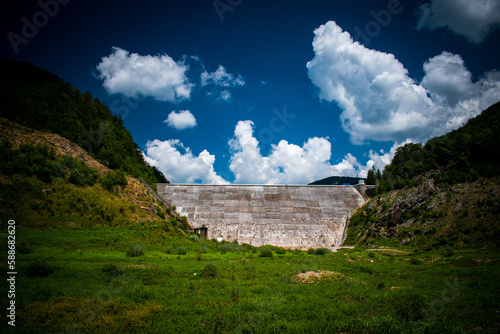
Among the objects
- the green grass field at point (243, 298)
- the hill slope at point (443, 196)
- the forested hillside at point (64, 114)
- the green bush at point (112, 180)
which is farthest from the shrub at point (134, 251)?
the hill slope at point (443, 196)

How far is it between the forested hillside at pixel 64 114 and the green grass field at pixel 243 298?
24.8 metres

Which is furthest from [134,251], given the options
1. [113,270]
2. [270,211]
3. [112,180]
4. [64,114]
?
[64,114]

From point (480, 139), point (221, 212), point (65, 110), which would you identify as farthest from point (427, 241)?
point (65, 110)

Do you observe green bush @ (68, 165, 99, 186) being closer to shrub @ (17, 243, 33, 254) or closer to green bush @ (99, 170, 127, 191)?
green bush @ (99, 170, 127, 191)

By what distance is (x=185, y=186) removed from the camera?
5138 cm

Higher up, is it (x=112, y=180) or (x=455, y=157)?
(x=455, y=157)

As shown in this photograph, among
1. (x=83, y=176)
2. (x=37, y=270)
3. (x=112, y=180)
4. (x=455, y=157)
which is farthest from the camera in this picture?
(x=112, y=180)

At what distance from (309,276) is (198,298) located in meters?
6.53

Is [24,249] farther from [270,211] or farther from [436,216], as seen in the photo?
[436,216]

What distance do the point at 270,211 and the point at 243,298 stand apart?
35593mm

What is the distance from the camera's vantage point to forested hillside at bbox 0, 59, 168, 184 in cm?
3503

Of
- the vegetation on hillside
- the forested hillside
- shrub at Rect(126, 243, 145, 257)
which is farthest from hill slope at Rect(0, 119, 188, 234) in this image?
the vegetation on hillside

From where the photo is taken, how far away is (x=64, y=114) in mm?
39438

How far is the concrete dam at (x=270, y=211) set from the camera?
40656 mm
